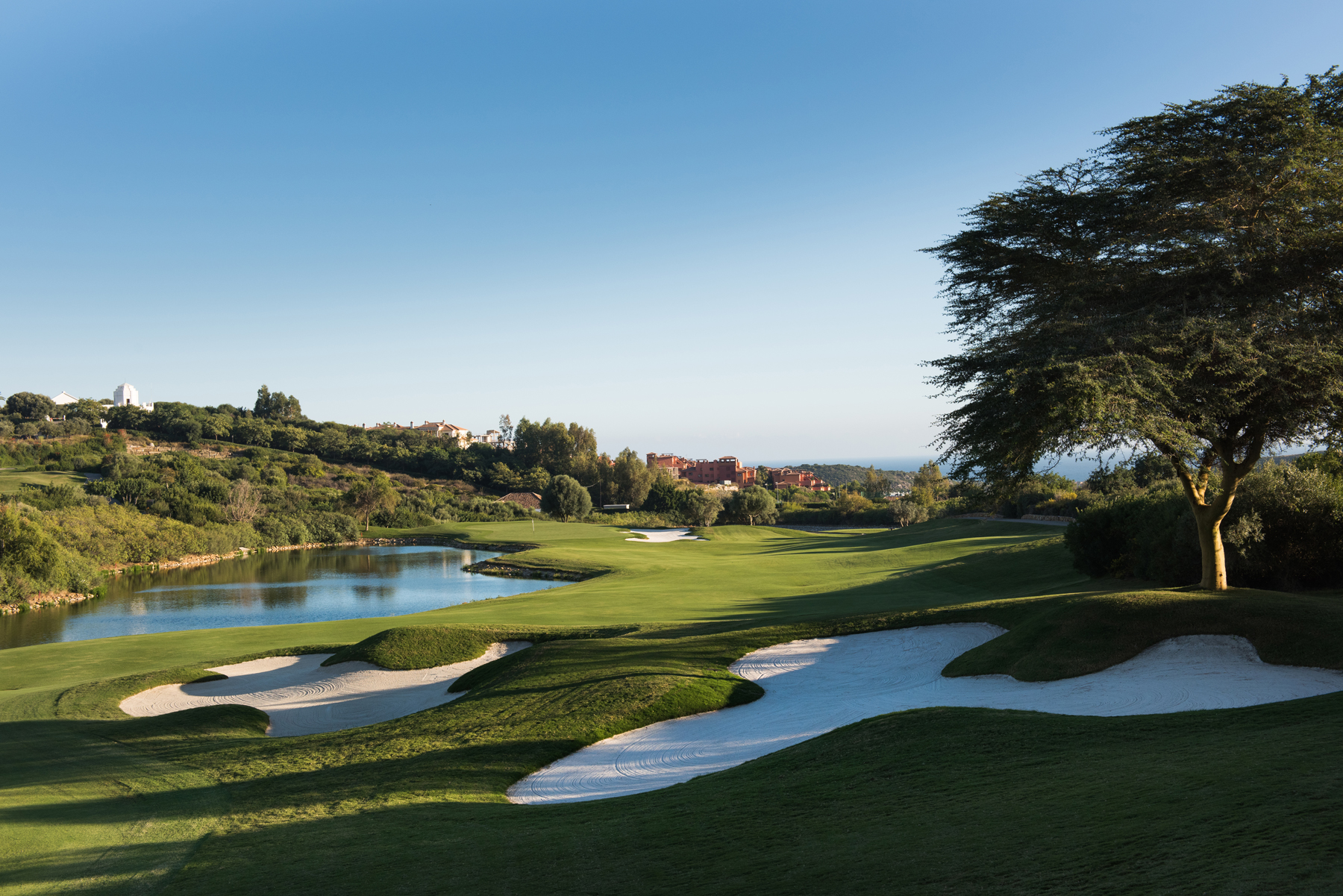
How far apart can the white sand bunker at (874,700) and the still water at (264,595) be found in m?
23.5

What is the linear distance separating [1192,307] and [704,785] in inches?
452

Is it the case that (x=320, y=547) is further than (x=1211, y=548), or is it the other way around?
(x=320, y=547)

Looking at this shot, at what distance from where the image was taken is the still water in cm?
3123

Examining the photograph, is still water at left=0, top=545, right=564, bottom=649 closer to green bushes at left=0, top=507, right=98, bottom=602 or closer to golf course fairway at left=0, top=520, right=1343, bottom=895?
green bushes at left=0, top=507, right=98, bottom=602

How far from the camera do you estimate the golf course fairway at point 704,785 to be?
4.42 meters

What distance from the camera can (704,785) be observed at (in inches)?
315

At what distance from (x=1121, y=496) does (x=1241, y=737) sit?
58.8ft

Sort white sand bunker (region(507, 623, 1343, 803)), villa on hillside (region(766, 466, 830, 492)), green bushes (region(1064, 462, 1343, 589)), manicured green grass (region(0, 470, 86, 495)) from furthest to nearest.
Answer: villa on hillside (region(766, 466, 830, 492)), manicured green grass (region(0, 470, 86, 495)), green bushes (region(1064, 462, 1343, 589)), white sand bunker (region(507, 623, 1343, 803))

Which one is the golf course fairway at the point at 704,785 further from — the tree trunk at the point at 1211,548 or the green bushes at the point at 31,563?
the green bushes at the point at 31,563

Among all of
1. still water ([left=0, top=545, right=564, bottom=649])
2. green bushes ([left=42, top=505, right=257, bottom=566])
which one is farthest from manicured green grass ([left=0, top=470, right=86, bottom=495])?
still water ([left=0, top=545, right=564, bottom=649])

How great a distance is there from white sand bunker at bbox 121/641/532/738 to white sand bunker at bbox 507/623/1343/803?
632cm

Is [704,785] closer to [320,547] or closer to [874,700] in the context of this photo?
[874,700]

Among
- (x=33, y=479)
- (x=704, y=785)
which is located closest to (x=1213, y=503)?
(x=704, y=785)

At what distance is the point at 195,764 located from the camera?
10734 millimetres
